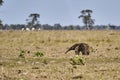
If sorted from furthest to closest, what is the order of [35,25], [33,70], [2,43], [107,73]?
[35,25], [2,43], [33,70], [107,73]

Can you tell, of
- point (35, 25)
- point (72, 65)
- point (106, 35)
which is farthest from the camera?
point (35, 25)

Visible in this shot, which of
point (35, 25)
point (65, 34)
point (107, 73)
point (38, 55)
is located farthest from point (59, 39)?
point (35, 25)

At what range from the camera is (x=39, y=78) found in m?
19.0

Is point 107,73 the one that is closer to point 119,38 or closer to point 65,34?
point 119,38

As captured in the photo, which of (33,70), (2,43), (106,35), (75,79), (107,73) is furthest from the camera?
(106,35)

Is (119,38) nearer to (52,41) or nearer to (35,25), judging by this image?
(52,41)

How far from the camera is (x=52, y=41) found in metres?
58.0

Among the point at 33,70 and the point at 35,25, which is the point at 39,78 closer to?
→ the point at 33,70

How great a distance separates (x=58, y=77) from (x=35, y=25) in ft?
397

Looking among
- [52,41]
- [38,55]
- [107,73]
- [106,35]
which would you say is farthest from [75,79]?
[106,35]

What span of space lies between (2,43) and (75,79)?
4004 centimetres

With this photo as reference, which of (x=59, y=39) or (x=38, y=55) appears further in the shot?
(x=59, y=39)

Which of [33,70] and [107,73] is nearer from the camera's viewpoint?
[107,73]

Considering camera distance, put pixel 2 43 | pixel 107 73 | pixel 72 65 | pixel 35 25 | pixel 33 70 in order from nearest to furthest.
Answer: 1. pixel 107 73
2. pixel 33 70
3. pixel 72 65
4. pixel 2 43
5. pixel 35 25
